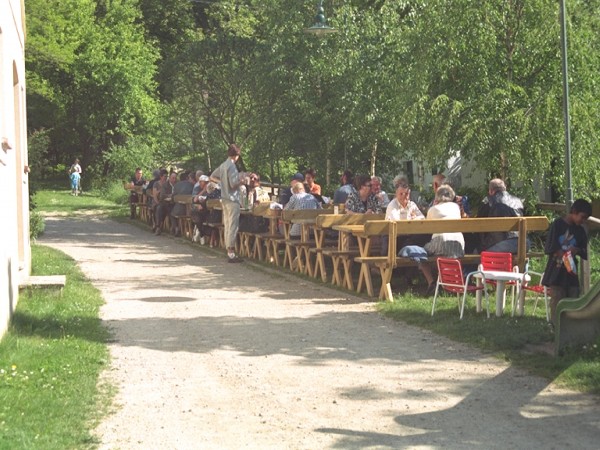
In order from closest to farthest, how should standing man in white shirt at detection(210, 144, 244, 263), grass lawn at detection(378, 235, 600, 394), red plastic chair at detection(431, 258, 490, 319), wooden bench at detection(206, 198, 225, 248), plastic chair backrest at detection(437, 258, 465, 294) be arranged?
grass lawn at detection(378, 235, 600, 394), red plastic chair at detection(431, 258, 490, 319), plastic chair backrest at detection(437, 258, 465, 294), standing man in white shirt at detection(210, 144, 244, 263), wooden bench at detection(206, 198, 225, 248)

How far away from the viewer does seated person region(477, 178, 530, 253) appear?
45.9ft

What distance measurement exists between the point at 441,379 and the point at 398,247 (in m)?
6.28

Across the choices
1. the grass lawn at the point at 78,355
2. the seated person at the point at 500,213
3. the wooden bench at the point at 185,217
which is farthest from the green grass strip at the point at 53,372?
the wooden bench at the point at 185,217

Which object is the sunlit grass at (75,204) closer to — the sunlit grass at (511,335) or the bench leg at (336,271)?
the bench leg at (336,271)

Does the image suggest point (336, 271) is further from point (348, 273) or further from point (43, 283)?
point (43, 283)

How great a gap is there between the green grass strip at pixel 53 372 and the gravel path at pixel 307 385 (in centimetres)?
18

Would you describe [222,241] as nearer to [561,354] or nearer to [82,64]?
[561,354]

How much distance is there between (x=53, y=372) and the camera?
8.72 m

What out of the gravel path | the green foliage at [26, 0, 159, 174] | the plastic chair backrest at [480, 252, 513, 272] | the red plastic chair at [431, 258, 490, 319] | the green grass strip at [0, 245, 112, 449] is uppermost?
the green foliage at [26, 0, 159, 174]

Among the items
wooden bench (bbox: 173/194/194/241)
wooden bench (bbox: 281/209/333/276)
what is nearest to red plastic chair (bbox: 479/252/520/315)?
wooden bench (bbox: 281/209/333/276)

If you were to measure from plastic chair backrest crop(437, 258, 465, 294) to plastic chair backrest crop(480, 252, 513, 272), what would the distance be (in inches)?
12.9

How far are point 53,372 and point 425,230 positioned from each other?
19.5 ft

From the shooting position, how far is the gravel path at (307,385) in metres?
6.85

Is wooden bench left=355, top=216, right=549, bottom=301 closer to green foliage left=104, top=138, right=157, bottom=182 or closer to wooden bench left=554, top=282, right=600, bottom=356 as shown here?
wooden bench left=554, top=282, right=600, bottom=356
